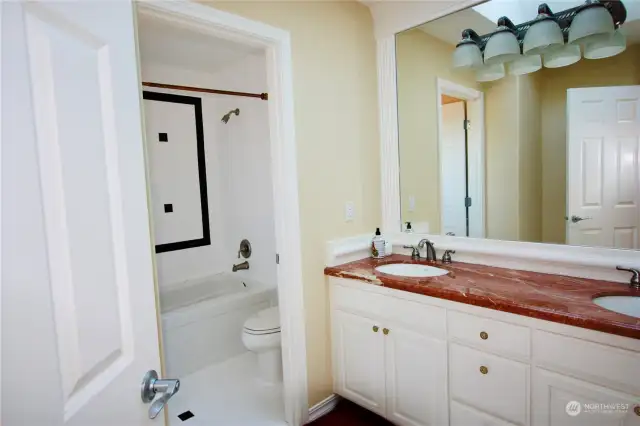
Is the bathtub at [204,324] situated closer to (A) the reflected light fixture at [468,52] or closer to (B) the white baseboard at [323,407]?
(B) the white baseboard at [323,407]

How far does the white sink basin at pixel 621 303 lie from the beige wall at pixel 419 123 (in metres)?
0.95

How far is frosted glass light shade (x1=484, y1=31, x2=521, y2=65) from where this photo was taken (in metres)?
1.97

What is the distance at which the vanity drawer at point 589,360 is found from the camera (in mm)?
1249

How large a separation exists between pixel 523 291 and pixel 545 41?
1229mm

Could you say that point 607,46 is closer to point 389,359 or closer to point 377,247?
point 377,247

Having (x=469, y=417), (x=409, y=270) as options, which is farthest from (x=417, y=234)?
(x=469, y=417)

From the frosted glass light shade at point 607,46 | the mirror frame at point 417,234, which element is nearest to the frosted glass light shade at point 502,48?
the mirror frame at point 417,234

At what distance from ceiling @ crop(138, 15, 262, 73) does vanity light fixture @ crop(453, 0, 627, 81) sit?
1434 mm

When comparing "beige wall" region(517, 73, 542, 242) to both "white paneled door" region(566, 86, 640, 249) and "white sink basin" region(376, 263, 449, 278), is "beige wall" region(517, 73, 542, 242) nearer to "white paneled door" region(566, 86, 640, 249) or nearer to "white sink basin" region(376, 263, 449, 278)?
"white paneled door" region(566, 86, 640, 249)

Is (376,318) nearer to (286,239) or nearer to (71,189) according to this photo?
(286,239)

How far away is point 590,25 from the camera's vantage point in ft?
5.61

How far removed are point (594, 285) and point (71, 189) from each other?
6.42 ft

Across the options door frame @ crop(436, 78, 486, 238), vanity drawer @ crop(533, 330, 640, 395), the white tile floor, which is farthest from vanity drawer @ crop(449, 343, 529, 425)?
the white tile floor

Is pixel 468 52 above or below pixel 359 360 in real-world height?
above
